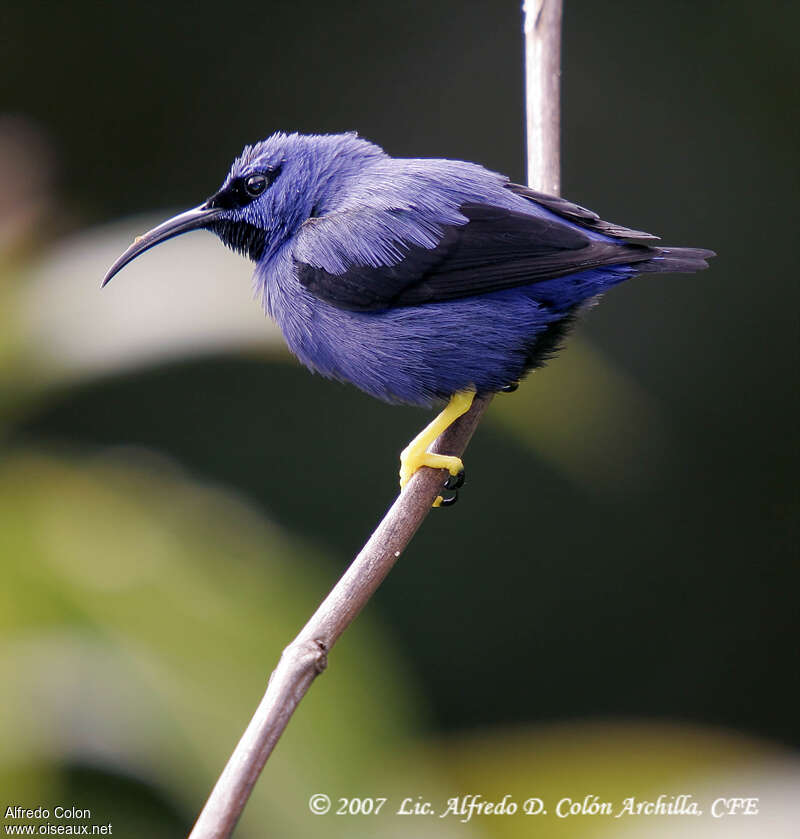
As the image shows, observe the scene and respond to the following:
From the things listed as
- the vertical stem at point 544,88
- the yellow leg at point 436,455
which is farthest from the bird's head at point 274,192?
the yellow leg at point 436,455

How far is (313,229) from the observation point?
3.31m

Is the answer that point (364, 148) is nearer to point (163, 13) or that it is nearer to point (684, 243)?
point (684, 243)

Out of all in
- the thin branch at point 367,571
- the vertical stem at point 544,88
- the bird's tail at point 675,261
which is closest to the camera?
the thin branch at point 367,571

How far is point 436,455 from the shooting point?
325cm

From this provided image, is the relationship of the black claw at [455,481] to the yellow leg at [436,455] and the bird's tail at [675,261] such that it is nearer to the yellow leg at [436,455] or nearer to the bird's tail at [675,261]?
the yellow leg at [436,455]

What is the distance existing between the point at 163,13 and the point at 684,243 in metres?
3.21

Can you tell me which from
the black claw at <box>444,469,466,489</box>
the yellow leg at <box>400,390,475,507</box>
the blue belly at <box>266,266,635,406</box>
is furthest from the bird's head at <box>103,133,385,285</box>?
the black claw at <box>444,469,466,489</box>

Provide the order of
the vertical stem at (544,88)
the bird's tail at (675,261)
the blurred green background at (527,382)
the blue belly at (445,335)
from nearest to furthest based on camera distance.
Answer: the bird's tail at (675,261) < the blue belly at (445,335) < the vertical stem at (544,88) < the blurred green background at (527,382)

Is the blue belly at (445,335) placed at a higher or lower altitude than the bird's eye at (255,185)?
lower

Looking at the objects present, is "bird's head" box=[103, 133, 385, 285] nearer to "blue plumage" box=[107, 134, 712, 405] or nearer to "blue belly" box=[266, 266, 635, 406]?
"blue plumage" box=[107, 134, 712, 405]

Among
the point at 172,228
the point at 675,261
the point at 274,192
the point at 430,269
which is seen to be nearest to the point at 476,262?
the point at 430,269

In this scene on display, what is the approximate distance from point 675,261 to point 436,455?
0.90 meters

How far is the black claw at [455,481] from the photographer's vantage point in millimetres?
3375

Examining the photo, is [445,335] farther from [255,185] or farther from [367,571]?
[367,571]
